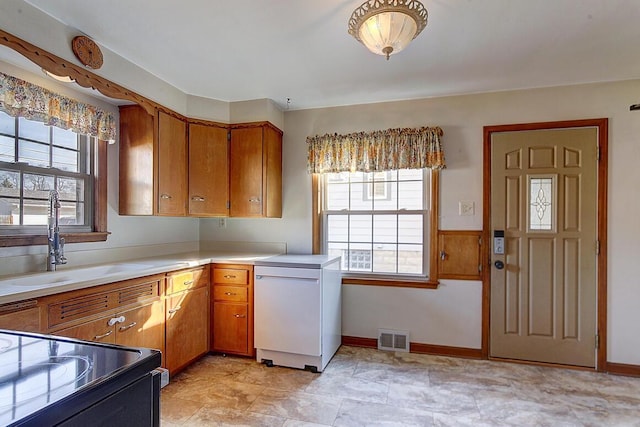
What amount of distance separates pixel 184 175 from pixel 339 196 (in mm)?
1492

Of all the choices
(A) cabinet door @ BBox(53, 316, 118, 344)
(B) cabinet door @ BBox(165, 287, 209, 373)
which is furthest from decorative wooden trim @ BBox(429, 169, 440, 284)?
(A) cabinet door @ BBox(53, 316, 118, 344)

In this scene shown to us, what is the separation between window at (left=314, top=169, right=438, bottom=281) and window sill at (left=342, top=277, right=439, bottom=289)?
0.13 ft

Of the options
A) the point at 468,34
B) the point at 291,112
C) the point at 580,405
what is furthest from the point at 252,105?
the point at 580,405

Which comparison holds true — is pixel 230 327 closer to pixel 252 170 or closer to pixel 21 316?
pixel 252 170

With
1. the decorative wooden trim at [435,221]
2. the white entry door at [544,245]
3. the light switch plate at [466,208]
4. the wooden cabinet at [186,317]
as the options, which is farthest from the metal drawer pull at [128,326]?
the white entry door at [544,245]

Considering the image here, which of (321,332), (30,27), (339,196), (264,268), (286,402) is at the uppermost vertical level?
(30,27)

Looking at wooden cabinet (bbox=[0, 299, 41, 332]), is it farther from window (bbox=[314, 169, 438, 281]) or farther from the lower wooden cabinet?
window (bbox=[314, 169, 438, 281])

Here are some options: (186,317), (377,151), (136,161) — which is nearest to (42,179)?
(136,161)

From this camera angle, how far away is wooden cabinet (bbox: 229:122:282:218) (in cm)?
314

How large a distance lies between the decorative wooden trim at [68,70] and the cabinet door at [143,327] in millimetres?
1506

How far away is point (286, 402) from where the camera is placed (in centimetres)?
227

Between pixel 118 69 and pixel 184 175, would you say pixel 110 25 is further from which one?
pixel 184 175

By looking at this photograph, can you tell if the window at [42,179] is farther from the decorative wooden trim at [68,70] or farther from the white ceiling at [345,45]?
the white ceiling at [345,45]

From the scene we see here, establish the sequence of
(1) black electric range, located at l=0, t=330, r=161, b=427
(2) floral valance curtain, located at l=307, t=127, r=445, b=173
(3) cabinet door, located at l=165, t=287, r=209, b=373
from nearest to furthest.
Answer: (1) black electric range, located at l=0, t=330, r=161, b=427, (3) cabinet door, located at l=165, t=287, r=209, b=373, (2) floral valance curtain, located at l=307, t=127, r=445, b=173
